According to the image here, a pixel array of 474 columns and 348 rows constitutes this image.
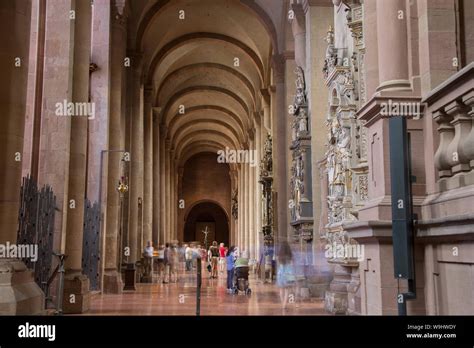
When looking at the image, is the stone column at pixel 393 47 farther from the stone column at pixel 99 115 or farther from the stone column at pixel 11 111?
the stone column at pixel 99 115

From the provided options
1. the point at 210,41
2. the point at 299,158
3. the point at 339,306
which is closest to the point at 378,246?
the point at 339,306

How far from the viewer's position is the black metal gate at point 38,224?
396 inches

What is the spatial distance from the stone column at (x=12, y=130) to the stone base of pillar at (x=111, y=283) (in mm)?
9888

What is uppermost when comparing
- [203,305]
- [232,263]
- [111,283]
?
[232,263]

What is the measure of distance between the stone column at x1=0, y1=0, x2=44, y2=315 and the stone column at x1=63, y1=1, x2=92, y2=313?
3.75 meters

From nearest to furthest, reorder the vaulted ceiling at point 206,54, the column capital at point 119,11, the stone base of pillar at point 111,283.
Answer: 1. the stone base of pillar at point 111,283
2. the column capital at point 119,11
3. the vaulted ceiling at point 206,54

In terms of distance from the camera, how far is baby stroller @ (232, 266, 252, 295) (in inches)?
677

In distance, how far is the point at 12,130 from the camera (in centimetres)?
826

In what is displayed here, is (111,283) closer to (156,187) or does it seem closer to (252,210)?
(156,187)

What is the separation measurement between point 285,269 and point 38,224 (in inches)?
442

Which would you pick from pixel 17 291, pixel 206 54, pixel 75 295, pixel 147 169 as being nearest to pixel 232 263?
pixel 75 295

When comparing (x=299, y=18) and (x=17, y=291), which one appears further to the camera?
(x=299, y=18)

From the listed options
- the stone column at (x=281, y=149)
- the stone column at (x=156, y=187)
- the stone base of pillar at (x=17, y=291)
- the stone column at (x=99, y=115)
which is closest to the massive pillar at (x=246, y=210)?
the stone column at (x=156, y=187)

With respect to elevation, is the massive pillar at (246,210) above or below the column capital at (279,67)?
below
